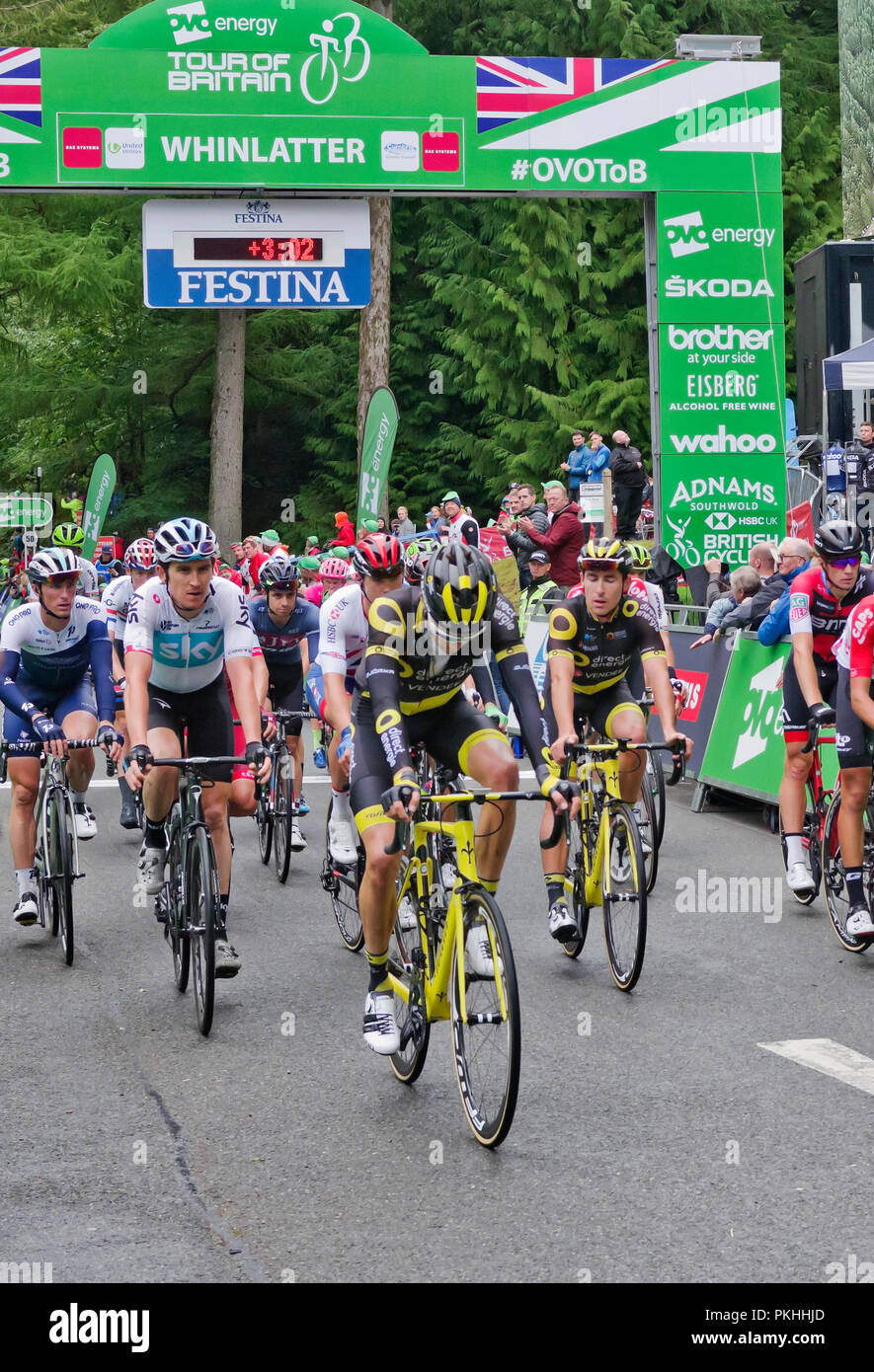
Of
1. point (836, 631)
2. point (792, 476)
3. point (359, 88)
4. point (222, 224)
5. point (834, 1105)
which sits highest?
point (359, 88)

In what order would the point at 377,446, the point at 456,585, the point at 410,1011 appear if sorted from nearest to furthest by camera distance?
1. the point at 456,585
2. the point at 410,1011
3. the point at 377,446

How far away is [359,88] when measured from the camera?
17.7m

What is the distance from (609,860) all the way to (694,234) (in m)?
12.2

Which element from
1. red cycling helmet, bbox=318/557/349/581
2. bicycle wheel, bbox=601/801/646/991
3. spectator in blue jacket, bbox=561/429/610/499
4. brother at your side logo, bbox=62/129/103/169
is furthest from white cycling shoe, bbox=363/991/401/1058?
spectator in blue jacket, bbox=561/429/610/499

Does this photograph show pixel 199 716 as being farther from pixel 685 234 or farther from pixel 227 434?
pixel 227 434

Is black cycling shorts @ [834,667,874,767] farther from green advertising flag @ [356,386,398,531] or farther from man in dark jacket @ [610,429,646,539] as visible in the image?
man in dark jacket @ [610,429,646,539]

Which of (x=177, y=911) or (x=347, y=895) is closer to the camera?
(x=177, y=911)

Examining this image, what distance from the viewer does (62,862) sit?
824 cm

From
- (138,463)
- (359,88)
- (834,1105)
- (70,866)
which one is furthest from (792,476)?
(138,463)

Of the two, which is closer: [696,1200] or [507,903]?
[696,1200]

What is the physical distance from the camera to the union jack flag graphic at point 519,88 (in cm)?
1783

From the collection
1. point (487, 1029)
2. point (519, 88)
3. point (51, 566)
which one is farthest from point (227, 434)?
point (487, 1029)

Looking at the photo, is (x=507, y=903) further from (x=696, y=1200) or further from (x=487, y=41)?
(x=487, y=41)
